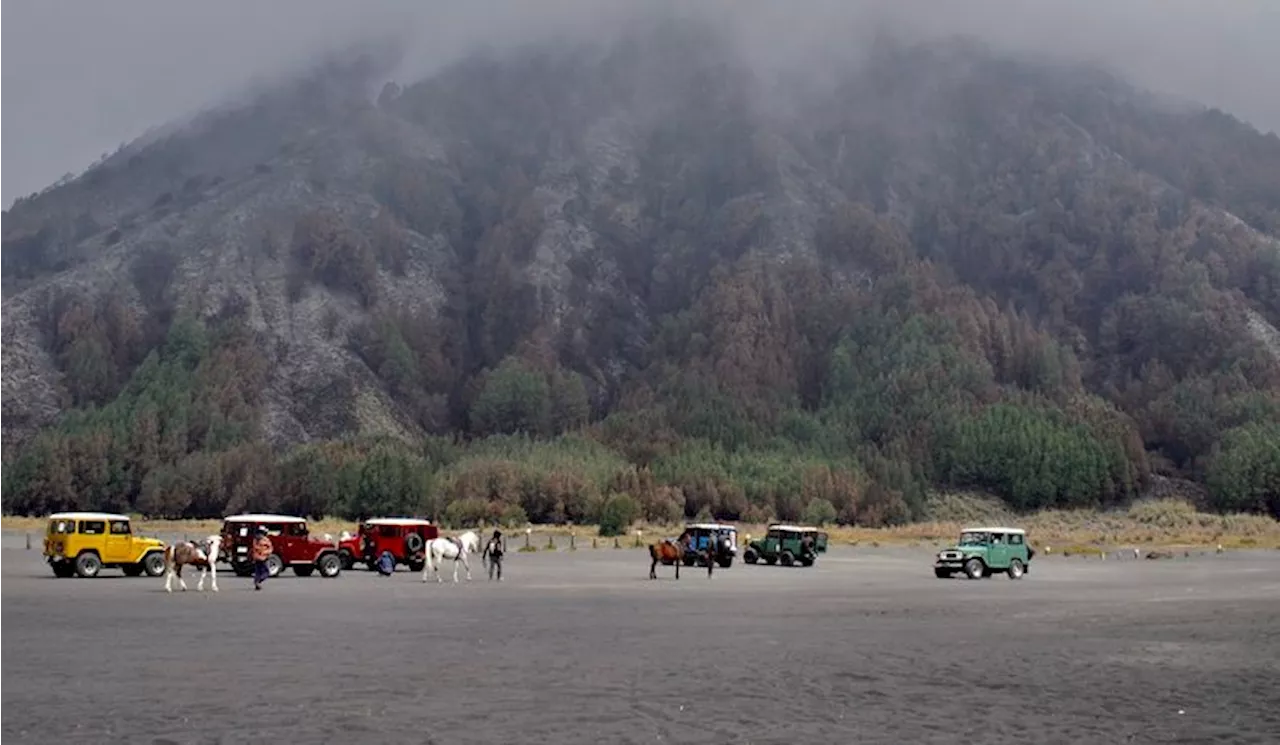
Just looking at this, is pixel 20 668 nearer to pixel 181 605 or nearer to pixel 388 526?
pixel 181 605

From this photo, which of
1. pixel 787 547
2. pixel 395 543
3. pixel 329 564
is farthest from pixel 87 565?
pixel 787 547

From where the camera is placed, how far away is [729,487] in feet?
547

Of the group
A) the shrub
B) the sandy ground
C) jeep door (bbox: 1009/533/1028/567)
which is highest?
the shrub

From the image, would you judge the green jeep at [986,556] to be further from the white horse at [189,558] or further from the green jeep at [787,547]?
the white horse at [189,558]

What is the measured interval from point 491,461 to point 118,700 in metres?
158

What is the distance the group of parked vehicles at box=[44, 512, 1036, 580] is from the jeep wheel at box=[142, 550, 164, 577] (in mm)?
40

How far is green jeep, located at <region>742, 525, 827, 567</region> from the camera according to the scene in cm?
7288

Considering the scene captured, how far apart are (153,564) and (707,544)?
88.9 ft

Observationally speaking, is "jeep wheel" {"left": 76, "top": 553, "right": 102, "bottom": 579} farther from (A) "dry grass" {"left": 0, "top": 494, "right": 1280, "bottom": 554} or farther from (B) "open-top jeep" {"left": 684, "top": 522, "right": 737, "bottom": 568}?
(A) "dry grass" {"left": 0, "top": 494, "right": 1280, "bottom": 554}

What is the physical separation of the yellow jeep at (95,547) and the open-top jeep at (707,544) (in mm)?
27511

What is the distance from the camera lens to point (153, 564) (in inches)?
2103

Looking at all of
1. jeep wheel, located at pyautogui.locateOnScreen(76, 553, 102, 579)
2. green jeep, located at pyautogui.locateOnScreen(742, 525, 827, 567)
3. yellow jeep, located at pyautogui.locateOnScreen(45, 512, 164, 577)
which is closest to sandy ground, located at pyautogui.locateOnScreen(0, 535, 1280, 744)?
jeep wheel, located at pyautogui.locateOnScreen(76, 553, 102, 579)

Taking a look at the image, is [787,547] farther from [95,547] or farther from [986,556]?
[95,547]

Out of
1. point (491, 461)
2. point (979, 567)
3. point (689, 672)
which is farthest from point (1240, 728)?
point (491, 461)
